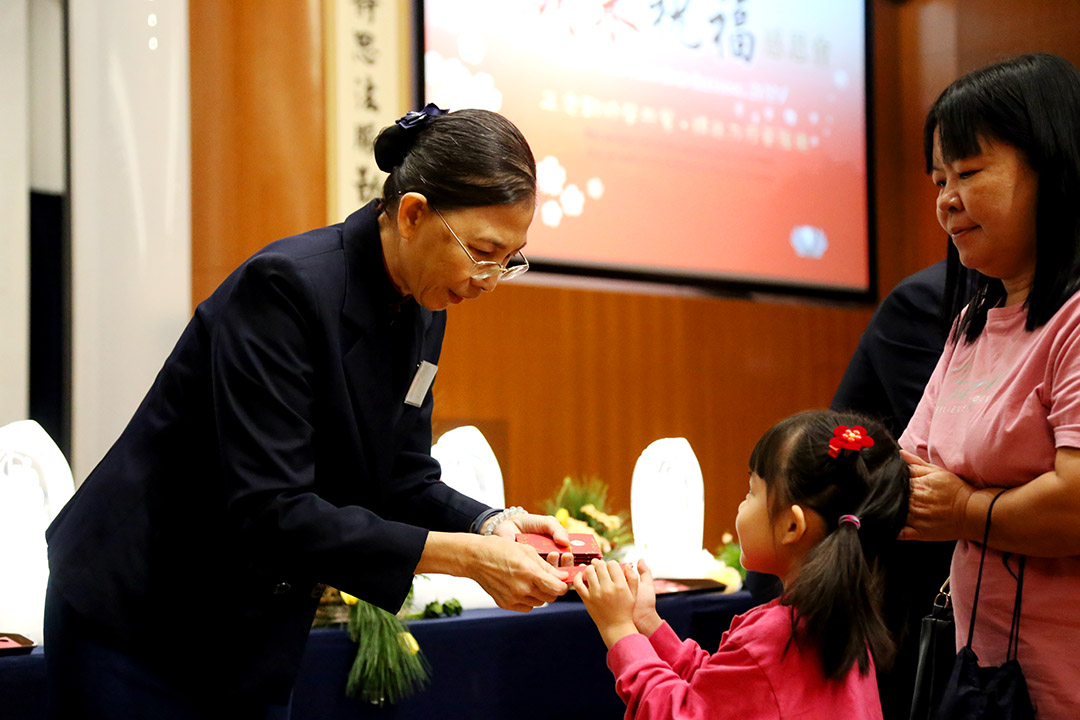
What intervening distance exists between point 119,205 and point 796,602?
2989mm

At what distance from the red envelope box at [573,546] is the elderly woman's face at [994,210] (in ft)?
2.09

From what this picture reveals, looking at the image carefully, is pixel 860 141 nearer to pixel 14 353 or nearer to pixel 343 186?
pixel 343 186

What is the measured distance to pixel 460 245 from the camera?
1407 mm

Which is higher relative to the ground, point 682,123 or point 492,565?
point 682,123

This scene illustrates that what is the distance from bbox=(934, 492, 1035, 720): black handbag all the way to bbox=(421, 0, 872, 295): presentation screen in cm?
337

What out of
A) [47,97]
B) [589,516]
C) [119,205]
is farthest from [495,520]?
[47,97]

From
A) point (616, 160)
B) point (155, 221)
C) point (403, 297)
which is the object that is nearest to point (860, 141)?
point (616, 160)

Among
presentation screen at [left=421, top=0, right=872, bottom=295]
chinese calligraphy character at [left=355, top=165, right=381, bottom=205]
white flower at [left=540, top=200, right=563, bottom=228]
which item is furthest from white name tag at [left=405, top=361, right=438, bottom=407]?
white flower at [left=540, top=200, right=563, bottom=228]

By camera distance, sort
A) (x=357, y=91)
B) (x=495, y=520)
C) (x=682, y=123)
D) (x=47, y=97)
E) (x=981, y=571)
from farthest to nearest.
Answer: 1. (x=682, y=123)
2. (x=357, y=91)
3. (x=47, y=97)
4. (x=495, y=520)
5. (x=981, y=571)

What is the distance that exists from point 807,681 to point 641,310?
12.1 ft

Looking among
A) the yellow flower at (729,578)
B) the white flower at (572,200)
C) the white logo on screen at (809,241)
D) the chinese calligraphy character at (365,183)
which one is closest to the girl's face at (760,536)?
the yellow flower at (729,578)

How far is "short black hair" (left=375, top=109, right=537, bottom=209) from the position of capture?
139cm

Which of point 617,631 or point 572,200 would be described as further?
point 572,200

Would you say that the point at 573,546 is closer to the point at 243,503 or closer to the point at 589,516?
the point at 243,503
